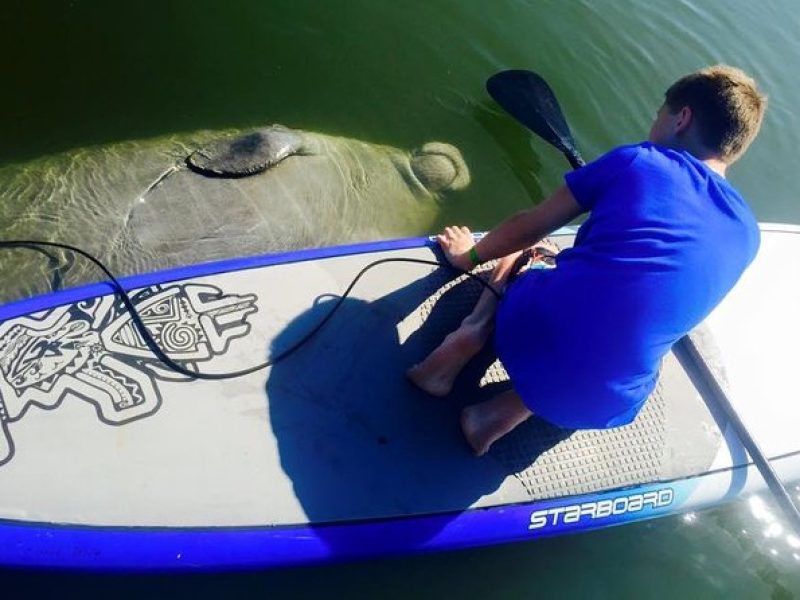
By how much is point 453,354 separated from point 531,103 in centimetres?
275

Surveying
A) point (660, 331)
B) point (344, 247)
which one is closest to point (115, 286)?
point (344, 247)

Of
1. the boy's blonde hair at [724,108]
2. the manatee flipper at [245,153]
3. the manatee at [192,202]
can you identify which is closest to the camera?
the boy's blonde hair at [724,108]

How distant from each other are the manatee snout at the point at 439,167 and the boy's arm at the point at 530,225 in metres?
2.03

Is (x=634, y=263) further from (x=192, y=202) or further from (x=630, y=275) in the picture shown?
(x=192, y=202)

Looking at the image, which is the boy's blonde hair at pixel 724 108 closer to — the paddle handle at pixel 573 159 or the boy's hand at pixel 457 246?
the boy's hand at pixel 457 246

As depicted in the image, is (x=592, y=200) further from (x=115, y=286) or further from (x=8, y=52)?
(x=8, y=52)

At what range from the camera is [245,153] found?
443cm

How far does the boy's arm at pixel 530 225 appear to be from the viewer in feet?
8.98

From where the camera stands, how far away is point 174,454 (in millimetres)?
2773

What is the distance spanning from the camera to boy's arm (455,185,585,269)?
2738mm

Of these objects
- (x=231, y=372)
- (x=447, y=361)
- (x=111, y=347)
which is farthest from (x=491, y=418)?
(x=111, y=347)

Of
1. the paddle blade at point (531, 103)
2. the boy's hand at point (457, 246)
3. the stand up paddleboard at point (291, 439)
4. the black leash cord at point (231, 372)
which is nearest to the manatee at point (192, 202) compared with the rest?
the black leash cord at point (231, 372)

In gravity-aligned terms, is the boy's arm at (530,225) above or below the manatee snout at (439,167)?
above

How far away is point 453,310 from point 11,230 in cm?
230
